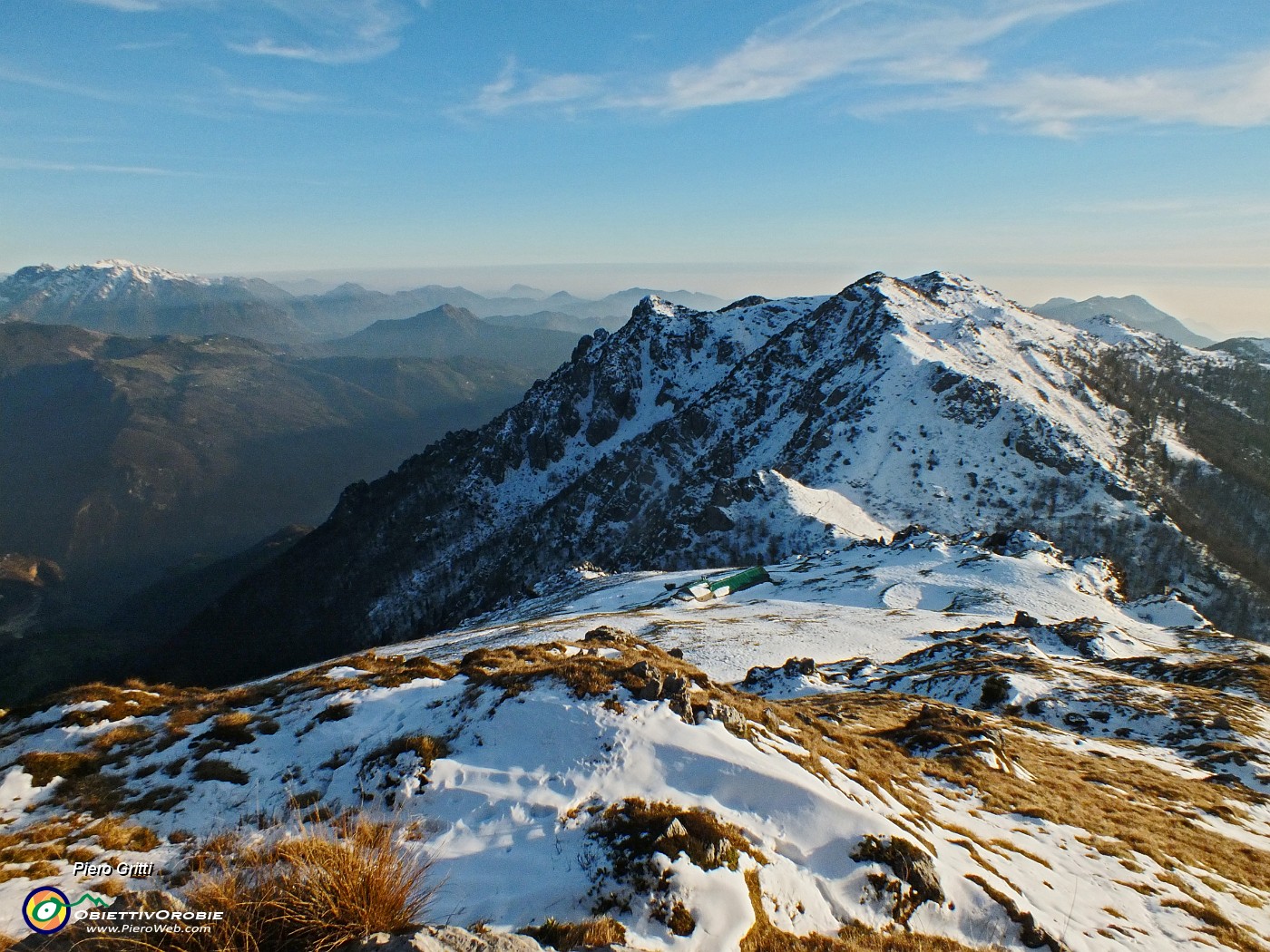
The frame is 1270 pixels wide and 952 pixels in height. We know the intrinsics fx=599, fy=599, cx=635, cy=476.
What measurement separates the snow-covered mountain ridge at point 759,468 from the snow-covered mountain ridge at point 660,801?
7282 cm

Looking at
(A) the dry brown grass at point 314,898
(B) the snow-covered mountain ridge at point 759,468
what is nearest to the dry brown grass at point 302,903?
(A) the dry brown grass at point 314,898

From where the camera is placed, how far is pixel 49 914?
6.55m

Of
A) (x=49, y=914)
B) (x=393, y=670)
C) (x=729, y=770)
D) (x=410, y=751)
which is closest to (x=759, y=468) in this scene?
(x=393, y=670)

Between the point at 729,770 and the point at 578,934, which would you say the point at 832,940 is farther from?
the point at 578,934

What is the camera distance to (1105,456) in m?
124

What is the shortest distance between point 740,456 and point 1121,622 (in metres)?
81.2

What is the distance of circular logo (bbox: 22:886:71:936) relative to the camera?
6395 millimetres

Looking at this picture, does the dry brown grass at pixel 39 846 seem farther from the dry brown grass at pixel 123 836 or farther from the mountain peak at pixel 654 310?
the mountain peak at pixel 654 310

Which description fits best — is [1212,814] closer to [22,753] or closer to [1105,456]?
[22,753]

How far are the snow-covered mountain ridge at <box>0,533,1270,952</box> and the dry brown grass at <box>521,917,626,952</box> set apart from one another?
1.03 feet

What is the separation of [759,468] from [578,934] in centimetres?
11799

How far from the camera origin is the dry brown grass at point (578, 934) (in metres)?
7.53

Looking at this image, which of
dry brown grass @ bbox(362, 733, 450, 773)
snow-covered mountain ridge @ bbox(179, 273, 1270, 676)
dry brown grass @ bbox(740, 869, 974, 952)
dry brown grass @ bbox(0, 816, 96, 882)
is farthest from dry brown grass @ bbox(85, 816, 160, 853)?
snow-covered mountain ridge @ bbox(179, 273, 1270, 676)

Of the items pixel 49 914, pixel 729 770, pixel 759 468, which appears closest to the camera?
pixel 49 914
